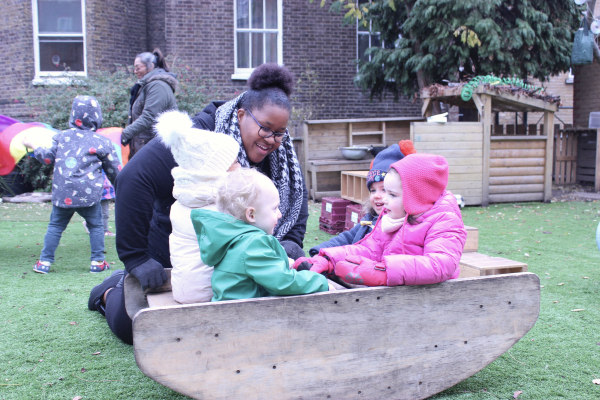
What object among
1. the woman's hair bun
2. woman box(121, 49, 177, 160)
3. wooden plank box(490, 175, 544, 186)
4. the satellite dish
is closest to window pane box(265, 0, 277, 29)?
wooden plank box(490, 175, 544, 186)

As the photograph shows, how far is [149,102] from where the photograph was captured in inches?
247

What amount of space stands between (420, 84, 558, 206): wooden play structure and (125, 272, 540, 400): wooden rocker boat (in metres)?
6.82

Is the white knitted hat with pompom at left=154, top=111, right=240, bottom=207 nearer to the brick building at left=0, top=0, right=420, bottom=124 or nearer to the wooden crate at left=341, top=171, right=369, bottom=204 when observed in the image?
the wooden crate at left=341, top=171, right=369, bottom=204

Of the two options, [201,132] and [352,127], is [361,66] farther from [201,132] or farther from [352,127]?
[201,132]

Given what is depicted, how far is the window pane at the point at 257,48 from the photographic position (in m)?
14.2

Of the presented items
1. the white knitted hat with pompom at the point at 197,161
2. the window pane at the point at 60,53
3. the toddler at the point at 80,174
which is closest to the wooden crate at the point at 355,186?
the toddler at the point at 80,174

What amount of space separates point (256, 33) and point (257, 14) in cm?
47

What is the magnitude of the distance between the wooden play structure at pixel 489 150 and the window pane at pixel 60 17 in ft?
28.0

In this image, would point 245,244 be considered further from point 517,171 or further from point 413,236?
point 517,171

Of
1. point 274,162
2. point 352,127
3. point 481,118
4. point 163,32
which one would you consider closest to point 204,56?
point 163,32

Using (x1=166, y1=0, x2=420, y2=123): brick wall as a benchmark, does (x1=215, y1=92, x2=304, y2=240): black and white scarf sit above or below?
below

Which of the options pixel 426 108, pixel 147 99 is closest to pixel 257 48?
pixel 426 108

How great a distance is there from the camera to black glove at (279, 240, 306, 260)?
10.3 ft

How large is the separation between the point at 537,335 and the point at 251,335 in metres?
2.17
